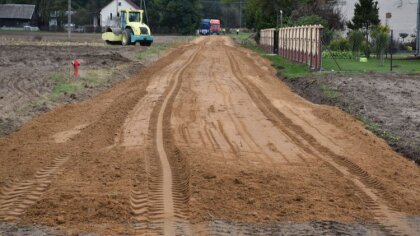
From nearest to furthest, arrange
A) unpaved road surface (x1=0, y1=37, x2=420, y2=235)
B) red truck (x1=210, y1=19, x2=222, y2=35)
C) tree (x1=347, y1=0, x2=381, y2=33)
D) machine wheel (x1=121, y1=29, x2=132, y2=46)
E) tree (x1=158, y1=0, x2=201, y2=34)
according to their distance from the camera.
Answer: unpaved road surface (x1=0, y1=37, x2=420, y2=235) < tree (x1=347, y1=0, x2=381, y2=33) < machine wheel (x1=121, y1=29, x2=132, y2=46) < tree (x1=158, y1=0, x2=201, y2=34) < red truck (x1=210, y1=19, x2=222, y2=35)

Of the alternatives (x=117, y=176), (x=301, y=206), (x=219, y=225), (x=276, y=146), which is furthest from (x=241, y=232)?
(x=276, y=146)

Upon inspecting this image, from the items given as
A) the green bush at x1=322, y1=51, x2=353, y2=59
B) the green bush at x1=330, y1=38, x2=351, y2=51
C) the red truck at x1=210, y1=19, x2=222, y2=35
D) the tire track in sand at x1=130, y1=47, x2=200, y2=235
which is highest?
the red truck at x1=210, y1=19, x2=222, y2=35

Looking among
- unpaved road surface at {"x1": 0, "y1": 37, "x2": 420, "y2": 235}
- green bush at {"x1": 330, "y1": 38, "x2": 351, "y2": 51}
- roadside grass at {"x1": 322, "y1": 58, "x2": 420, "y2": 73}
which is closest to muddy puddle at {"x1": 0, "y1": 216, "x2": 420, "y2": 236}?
unpaved road surface at {"x1": 0, "y1": 37, "x2": 420, "y2": 235}

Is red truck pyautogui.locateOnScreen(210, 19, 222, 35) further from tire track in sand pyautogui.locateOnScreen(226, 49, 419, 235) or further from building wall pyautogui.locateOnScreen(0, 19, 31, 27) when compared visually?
tire track in sand pyautogui.locateOnScreen(226, 49, 419, 235)

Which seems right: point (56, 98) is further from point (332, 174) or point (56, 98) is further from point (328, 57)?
point (328, 57)

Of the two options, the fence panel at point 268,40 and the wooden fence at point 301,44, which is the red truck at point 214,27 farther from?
the wooden fence at point 301,44

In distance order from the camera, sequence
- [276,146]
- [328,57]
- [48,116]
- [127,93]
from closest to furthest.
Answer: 1. [276,146]
2. [48,116]
3. [127,93]
4. [328,57]

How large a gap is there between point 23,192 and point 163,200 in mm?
1864

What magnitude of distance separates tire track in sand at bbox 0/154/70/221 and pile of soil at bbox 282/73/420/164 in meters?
5.99

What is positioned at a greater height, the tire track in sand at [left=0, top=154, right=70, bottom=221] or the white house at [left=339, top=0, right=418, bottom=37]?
the white house at [left=339, top=0, right=418, bottom=37]

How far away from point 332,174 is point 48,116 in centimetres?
802

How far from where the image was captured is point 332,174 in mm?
9219

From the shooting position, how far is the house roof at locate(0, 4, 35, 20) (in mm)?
124250

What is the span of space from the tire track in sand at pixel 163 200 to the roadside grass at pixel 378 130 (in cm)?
446
